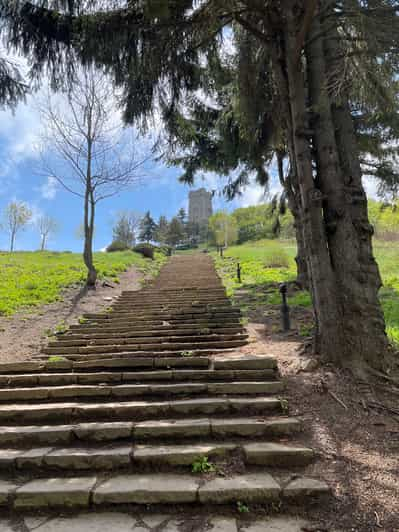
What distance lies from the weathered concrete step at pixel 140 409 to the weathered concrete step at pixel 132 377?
1.29ft

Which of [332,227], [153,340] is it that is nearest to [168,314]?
[153,340]

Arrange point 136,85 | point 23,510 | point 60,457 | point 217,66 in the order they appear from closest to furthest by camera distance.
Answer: point 23,510
point 60,457
point 136,85
point 217,66

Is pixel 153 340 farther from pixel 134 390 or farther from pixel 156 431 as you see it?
pixel 156 431

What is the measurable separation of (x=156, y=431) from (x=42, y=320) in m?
5.41

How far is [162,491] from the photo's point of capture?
210 centimetres

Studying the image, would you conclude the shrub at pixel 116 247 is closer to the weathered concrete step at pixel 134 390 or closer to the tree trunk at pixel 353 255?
the weathered concrete step at pixel 134 390

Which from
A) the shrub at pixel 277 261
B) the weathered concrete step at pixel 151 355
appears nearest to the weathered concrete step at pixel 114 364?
the weathered concrete step at pixel 151 355

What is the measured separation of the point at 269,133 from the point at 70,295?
740 cm

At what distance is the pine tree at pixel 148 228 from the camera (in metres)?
62.8

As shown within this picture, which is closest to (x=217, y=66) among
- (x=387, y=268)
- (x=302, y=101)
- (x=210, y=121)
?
(x=302, y=101)

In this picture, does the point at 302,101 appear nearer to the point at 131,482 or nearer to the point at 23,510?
the point at 131,482

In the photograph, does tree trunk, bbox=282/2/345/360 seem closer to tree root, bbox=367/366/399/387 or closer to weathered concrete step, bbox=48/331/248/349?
tree root, bbox=367/366/399/387

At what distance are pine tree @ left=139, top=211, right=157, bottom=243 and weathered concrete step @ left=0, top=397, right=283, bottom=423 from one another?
60.5 m

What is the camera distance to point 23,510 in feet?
6.96
